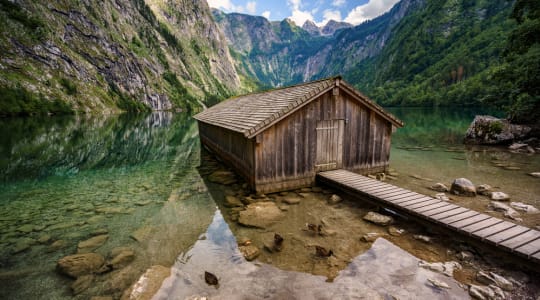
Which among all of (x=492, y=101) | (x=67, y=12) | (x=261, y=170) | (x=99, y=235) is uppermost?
(x=67, y=12)

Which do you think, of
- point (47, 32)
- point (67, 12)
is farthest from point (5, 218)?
point (67, 12)

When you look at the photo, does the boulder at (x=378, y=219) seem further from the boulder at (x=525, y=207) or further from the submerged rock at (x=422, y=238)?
the boulder at (x=525, y=207)

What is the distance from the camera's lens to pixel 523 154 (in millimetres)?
18250

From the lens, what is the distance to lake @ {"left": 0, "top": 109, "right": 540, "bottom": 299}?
5738 mm

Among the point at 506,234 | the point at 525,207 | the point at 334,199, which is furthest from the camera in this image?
the point at 334,199

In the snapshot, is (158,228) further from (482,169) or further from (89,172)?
(482,169)

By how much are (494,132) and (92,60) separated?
355 ft

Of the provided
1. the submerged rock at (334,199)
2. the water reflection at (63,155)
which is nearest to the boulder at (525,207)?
the submerged rock at (334,199)

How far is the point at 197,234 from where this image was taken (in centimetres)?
843

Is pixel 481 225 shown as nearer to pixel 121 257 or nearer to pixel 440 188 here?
pixel 440 188

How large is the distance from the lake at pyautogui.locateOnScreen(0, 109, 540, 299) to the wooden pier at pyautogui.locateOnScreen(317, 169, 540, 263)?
560 mm

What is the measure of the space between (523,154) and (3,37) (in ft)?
332

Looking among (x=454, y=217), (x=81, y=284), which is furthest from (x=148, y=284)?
(x=454, y=217)

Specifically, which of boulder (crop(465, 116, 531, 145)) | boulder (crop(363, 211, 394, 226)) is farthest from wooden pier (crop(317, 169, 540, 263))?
boulder (crop(465, 116, 531, 145))
